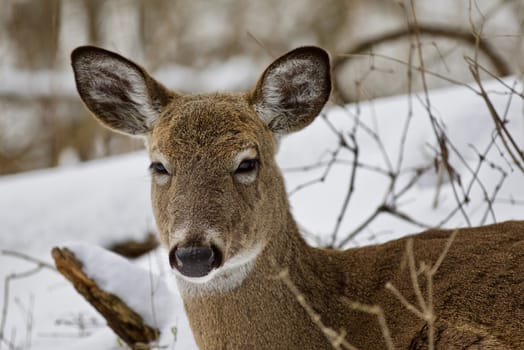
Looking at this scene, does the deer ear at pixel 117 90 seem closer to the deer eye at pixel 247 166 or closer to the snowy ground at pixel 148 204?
the deer eye at pixel 247 166

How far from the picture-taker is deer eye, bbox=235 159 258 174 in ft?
11.8

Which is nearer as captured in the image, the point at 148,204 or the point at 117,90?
the point at 117,90

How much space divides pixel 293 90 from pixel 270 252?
0.77 metres

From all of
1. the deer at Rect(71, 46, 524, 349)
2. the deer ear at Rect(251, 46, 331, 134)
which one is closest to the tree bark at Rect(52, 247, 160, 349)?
the deer at Rect(71, 46, 524, 349)

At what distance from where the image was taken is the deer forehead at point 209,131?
11.7ft

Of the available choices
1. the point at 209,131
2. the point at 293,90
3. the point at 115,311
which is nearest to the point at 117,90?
the point at 209,131

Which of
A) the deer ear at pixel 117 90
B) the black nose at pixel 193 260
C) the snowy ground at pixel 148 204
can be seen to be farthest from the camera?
the snowy ground at pixel 148 204

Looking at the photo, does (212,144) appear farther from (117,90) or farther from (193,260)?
(117,90)

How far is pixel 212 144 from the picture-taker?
3568 mm

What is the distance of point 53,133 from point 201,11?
509 centimetres

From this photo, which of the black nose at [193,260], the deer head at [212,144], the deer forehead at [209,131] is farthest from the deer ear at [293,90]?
the black nose at [193,260]

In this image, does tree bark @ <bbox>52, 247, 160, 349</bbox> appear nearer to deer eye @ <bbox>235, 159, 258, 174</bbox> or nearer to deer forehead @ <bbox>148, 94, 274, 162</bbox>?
deer forehead @ <bbox>148, 94, 274, 162</bbox>

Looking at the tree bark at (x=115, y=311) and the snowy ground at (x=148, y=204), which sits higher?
the snowy ground at (x=148, y=204)

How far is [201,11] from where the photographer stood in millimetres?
15953
